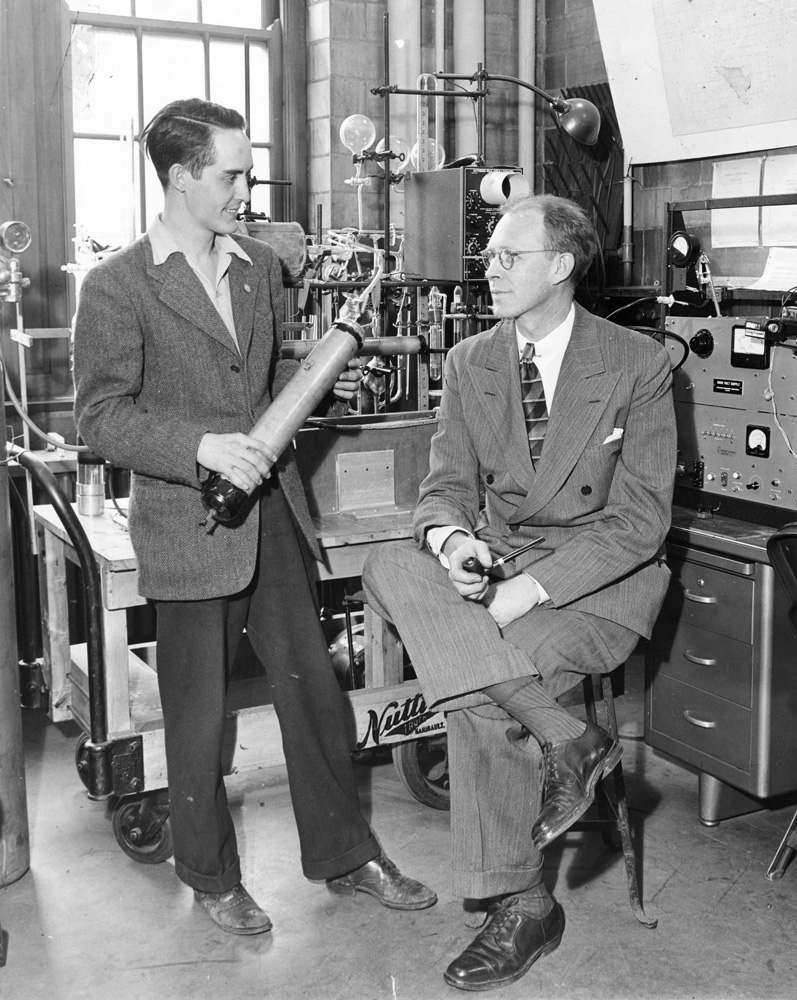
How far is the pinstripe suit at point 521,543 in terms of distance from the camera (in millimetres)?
2219

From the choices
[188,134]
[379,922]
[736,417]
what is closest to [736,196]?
[736,417]

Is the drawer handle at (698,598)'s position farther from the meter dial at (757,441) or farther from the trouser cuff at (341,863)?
the trouser cuff at (341,863)

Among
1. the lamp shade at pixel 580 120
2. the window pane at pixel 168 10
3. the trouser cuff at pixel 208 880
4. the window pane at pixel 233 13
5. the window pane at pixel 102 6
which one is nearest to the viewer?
the trouser cuff at pixel 208 880

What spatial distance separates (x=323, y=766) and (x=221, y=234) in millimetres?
1067

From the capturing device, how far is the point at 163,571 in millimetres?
2240

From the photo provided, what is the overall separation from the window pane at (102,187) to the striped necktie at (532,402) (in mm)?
2459

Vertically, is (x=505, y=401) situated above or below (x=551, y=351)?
below

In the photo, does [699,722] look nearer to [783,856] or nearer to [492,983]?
[783,856]

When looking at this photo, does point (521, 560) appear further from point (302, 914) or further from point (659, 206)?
point (659, 206)

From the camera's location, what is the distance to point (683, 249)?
10.6 feet

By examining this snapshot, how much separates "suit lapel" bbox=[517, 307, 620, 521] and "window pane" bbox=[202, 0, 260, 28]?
3044 millimetres

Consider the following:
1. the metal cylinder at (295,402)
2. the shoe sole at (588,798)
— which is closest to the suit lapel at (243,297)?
the metal cylinder at (295,402)

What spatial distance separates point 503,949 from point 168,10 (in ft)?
12.5

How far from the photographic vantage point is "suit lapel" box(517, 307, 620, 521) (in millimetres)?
2359
